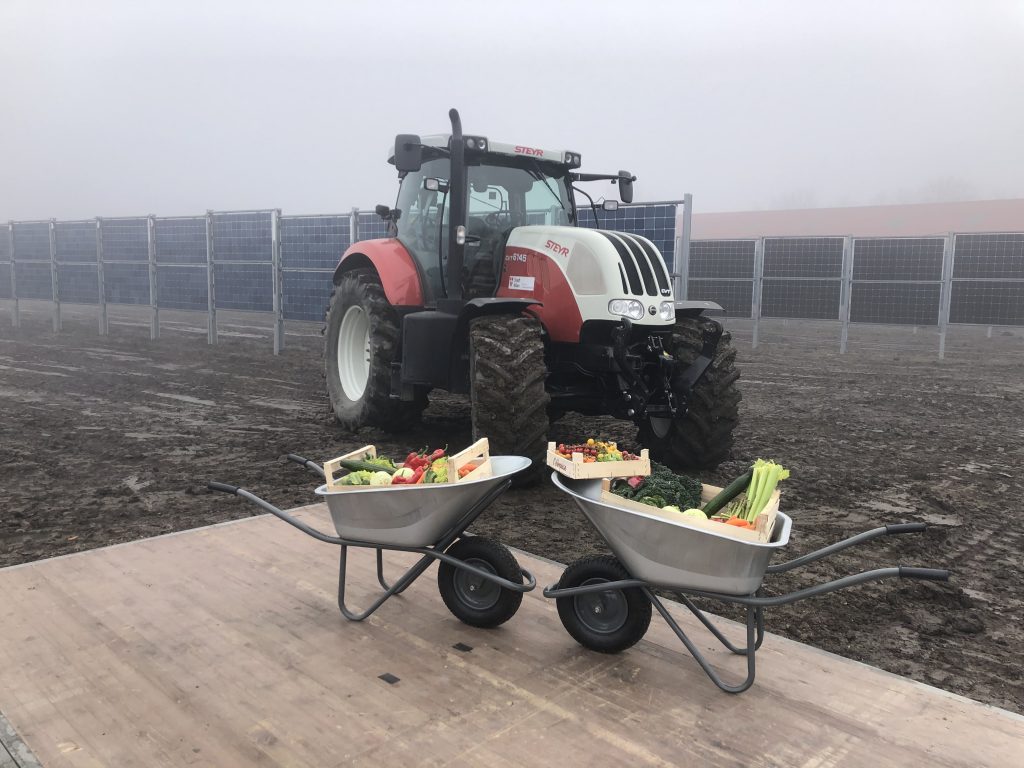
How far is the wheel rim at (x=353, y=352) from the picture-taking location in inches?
338

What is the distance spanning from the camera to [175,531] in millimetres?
5012

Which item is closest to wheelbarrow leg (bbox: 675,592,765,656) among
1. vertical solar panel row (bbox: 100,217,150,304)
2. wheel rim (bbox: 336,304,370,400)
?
wheel rim (bbox: 336,304,370,400)

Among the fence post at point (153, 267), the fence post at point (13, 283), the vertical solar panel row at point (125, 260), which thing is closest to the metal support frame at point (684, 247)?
the fence post at point (153, 267)

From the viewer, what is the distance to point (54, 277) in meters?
21.4

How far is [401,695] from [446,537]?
73cm

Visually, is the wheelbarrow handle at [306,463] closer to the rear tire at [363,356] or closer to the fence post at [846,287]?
the rear tire at [363,356]

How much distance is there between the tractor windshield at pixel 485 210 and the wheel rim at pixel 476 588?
3.61 meters

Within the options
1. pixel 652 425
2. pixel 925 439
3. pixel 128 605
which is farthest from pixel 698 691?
pixel 925 439

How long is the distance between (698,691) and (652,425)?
12.7 feet

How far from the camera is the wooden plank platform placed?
8.75 feet

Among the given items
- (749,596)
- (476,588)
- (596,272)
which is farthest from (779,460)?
(749,596)

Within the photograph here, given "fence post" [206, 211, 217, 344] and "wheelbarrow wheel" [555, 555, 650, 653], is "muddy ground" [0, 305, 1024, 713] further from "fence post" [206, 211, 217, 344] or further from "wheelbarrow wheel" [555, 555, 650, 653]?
"fence post" [206, 211, 217, 344]

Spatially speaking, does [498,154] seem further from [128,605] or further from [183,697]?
[183,697]

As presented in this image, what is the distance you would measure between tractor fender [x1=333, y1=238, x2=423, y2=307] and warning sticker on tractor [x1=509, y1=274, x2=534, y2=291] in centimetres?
108
